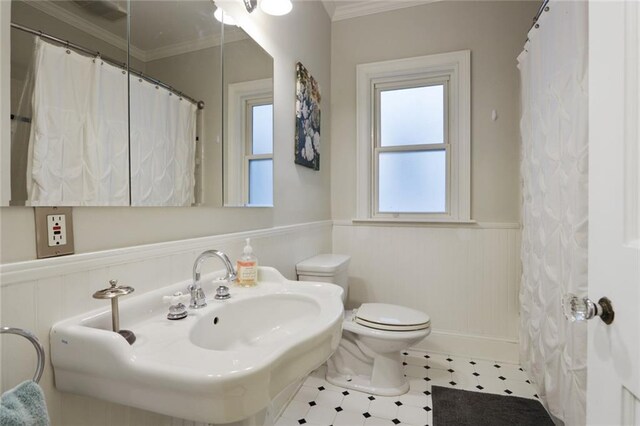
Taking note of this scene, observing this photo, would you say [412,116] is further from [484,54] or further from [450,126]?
[484,54]

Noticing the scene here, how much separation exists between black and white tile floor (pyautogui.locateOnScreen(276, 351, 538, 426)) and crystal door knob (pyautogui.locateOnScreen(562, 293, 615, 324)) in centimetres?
124

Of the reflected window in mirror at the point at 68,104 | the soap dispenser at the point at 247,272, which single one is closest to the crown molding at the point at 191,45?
the reflected window in mirror at the point at 68,104

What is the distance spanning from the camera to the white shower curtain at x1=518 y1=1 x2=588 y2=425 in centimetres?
120

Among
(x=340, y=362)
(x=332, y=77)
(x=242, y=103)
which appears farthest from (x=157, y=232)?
(x=332, y=77)

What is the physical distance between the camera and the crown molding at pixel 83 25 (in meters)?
0.66

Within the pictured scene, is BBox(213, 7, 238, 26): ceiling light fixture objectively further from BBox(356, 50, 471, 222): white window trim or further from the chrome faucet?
BBox(356, 50, 471, 222): white window trim

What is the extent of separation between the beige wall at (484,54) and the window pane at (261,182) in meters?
1.49

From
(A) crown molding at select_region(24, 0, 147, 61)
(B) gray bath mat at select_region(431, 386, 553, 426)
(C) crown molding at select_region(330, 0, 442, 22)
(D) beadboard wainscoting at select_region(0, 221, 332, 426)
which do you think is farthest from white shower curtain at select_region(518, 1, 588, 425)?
(A) crown molding at select_region(24, 0, 147, 61)

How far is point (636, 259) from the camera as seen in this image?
0.51m

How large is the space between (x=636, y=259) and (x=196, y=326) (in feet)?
3.04

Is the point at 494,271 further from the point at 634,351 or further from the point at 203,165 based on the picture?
the point at 203,165

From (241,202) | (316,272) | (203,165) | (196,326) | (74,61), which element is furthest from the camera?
(316,272)

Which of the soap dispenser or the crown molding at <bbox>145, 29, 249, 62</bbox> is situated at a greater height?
the crown molding at <bbox>145, 29, 249, 62</bbox>

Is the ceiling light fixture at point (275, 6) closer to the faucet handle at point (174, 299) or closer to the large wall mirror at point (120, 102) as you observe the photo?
the large wall mirror at point (120, 102)
